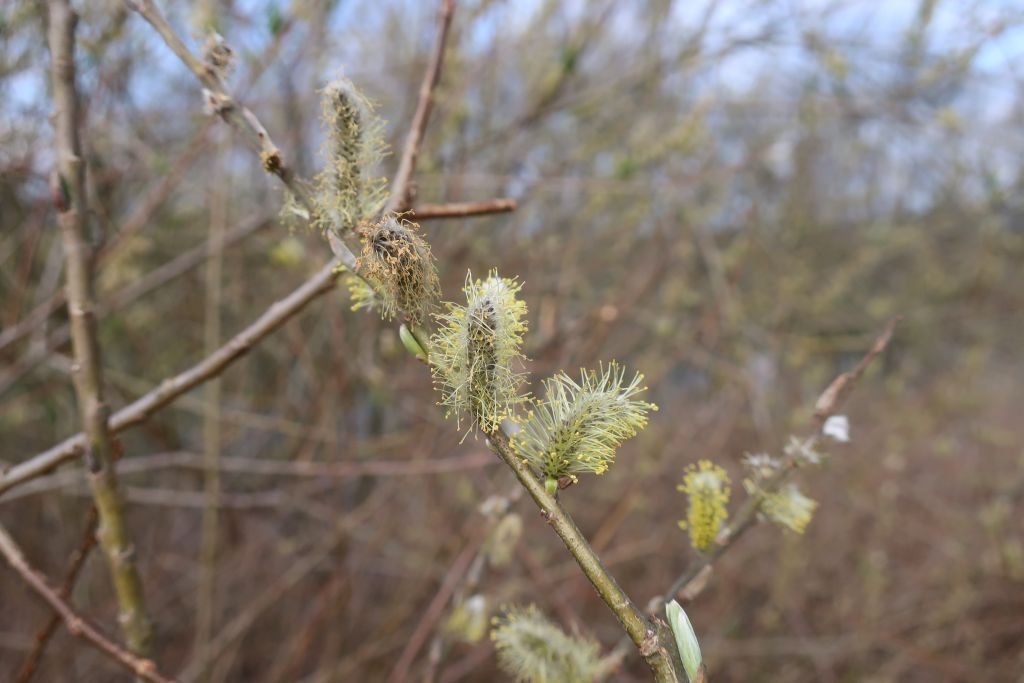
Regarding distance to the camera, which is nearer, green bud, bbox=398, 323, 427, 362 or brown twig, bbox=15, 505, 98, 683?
green bud, bbox=398, 323, 427, 362

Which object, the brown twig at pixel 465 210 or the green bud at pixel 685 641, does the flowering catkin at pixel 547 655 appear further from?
the brown twig at pixel 465 210

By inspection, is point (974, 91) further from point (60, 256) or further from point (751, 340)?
point (60, 256)

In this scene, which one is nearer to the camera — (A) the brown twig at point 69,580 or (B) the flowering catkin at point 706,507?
(B) the flowering catkin at point 706,507

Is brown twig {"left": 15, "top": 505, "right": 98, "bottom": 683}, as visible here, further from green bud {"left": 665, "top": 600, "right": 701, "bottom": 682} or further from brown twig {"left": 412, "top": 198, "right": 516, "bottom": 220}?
green bud {"left": 665, "top": 600, "right": 701, "bottom": 682}

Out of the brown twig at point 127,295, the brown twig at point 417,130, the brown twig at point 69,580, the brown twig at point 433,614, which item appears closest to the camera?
the brown twig at point 417,130

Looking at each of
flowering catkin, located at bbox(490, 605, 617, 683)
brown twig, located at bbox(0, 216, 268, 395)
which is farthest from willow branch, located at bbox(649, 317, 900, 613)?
brown twig, located at bbox(0, 216, 268, 395)

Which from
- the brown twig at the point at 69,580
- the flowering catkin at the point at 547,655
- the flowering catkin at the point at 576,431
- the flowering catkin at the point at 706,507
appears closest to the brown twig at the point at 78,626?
the brown twig at the point at 69,580
